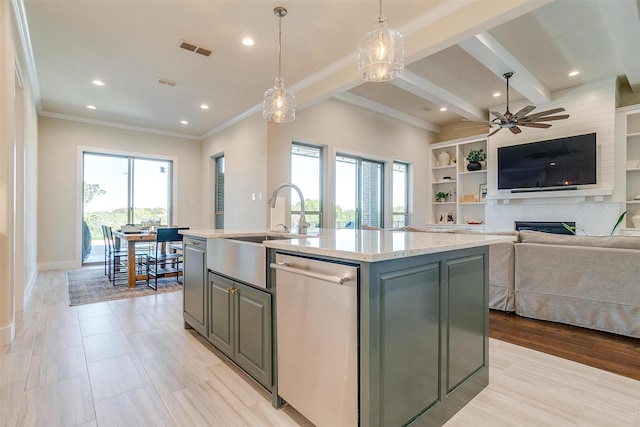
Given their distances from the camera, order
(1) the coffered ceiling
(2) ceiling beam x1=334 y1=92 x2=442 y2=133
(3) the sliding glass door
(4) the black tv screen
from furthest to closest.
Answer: (3) the sliding glass door
(2) ceiling beam x1=334 y1=92 x2=442 y2=133
(4) the black tv screen
(1) the coffered ceiling

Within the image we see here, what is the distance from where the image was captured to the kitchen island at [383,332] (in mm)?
1232

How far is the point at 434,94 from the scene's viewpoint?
507 cm

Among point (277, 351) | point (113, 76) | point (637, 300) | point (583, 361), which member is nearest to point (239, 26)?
point (113, 76)

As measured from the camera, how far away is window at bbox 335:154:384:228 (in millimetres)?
5984

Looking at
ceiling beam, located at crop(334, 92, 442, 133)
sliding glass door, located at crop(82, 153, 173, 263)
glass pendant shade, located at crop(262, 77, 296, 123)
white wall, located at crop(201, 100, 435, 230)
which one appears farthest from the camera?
sliding glass door, located at crop(82, 153, 173, 263)

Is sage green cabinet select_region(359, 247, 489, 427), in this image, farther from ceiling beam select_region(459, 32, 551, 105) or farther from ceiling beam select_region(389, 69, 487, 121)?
ceiling beam select_region(389, 69, 487, 121)

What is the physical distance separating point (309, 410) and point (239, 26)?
10.8 ft

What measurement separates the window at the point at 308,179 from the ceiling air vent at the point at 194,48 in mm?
2011

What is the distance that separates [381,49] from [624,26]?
124 inches

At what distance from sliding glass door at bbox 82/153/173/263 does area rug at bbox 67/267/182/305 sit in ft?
4.09

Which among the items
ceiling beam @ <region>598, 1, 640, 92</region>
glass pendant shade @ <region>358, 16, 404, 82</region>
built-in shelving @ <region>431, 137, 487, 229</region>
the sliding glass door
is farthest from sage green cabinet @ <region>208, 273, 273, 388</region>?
built-in shelving @ <region>431, 137, 487, 229</region>

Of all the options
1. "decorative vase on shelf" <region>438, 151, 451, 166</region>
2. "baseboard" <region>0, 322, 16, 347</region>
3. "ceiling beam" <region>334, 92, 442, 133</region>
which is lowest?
"baseboard" <region>0, 322, 16, 347</region>

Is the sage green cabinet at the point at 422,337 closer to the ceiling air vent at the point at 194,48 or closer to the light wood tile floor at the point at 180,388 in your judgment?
the light wood tile floor at the point at 180,388

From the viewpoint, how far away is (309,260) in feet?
4.80
